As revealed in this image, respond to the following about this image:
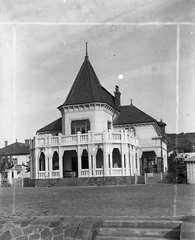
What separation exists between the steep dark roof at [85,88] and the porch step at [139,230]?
29.0 metres

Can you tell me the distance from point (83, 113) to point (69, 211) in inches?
1056

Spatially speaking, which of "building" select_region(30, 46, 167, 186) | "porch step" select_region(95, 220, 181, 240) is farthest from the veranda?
"porch step" select_region(95, 220, 181, 240)

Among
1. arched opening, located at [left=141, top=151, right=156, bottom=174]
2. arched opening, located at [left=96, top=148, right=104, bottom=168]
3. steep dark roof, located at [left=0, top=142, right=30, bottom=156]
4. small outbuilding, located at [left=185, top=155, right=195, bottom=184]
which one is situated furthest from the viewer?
steep dark roof, located at [left=0, top=142, right=30, bottom=156]

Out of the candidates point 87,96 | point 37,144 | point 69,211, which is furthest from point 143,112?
point 69,211

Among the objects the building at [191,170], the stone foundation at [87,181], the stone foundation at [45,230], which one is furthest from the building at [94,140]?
the stone foundation at [45,230]

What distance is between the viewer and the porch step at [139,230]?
10.1 metres

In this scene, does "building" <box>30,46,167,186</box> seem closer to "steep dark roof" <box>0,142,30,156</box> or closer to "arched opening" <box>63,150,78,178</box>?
"arched opening" <box>63,150,78,178</box>

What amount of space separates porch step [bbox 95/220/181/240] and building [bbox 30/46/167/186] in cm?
2431

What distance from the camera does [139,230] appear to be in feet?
33.8

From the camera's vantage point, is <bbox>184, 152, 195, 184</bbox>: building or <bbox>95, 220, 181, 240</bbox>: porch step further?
<bbox>184, 152, 195, 184</bbox>: building

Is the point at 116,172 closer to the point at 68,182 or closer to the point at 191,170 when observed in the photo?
the point at 68,182

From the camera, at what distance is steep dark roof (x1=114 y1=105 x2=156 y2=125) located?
44.9 m

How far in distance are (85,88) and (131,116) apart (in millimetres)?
8355

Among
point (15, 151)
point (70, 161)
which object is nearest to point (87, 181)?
point (70, 161)
